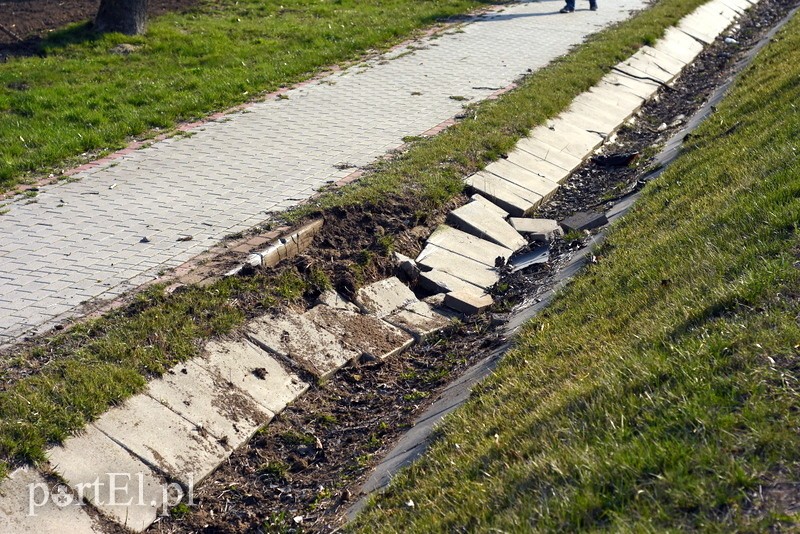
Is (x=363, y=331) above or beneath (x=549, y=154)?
beneath

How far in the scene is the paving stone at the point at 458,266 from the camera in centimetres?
806

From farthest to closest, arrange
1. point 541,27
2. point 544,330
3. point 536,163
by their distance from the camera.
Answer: point 541,27 < point 536,163 < point 544,330

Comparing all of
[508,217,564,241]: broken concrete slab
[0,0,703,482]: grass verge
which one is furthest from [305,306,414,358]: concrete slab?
[508,217,564,241]: broken concrete slab

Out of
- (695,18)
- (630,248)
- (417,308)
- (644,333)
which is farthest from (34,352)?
(695,18)

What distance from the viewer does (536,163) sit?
10.6 meters

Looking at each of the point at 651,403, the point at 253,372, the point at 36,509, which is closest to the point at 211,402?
the point at 253,372

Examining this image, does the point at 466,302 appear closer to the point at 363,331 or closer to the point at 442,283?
the point at 442,283

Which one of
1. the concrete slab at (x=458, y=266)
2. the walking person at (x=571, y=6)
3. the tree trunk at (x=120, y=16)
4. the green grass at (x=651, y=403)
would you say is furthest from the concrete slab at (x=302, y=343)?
the walking person at (x=571, y=6)

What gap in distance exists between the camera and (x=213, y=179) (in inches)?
362

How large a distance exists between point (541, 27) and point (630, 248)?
38.3 ft

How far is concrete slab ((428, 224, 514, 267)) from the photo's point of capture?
8438mm

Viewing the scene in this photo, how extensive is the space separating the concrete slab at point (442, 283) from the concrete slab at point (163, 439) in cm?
283

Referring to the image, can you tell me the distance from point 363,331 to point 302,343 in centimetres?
59

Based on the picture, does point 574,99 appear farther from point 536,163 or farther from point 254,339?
point 254,339
